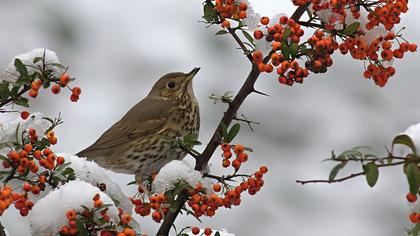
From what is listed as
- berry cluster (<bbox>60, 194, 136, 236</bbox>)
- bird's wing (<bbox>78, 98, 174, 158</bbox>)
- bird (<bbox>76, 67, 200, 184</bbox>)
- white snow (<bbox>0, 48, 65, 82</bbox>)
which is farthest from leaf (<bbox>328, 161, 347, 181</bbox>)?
bird's wing (<bbox>78, 98, 174, 158</bbox>)

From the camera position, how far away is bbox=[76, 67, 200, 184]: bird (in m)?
3.57

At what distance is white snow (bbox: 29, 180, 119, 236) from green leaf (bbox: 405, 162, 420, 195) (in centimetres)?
67

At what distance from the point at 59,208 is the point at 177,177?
40 cm

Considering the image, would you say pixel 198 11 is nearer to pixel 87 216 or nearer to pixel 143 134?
pixel 143 134

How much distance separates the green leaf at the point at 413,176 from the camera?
147 cm

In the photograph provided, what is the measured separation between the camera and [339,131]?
6.31 metres

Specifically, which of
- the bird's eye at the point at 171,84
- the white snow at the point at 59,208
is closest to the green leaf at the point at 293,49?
the white snow at the point at 59,208

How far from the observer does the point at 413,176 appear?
1473 mm

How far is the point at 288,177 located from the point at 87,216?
167 inches

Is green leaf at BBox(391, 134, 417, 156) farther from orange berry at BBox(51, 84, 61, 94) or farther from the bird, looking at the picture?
the bird

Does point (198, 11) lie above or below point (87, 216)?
above

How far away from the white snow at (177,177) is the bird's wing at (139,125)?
4.83ft

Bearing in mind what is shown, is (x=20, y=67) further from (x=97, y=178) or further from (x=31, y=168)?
(x=97, y=178)

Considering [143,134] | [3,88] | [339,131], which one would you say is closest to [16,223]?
[143,134]
